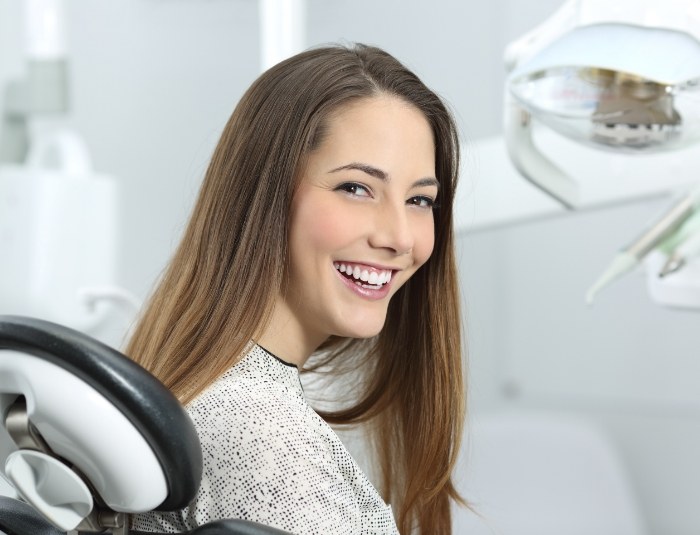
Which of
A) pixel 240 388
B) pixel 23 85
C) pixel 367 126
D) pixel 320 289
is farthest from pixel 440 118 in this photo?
pixel 23 85

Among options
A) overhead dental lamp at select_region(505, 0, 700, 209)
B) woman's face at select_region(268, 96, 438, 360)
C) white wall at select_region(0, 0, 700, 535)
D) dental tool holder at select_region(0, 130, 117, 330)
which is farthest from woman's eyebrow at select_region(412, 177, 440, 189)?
white wall at select_region(0, 0, 700, 535)

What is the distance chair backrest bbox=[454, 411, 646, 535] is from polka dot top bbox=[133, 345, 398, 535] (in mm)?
1753

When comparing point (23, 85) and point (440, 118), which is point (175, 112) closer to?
point (23, 85)

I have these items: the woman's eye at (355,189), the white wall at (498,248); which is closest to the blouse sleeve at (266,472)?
the woman's eye at (355,189)

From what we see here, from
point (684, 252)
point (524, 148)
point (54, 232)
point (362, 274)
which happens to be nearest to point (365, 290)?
point (362, 274)

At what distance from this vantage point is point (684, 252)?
940mm

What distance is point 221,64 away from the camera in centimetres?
220

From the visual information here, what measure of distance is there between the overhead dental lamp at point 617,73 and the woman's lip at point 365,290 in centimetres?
22

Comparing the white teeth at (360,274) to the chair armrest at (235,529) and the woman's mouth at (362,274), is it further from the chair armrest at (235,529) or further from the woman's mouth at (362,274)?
the chair armrest at (235,529)

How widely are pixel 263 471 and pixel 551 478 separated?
1.94m

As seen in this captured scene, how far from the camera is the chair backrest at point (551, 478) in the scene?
2473 millimetres

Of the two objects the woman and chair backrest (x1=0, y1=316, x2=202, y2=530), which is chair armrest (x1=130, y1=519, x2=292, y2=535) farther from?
the woman

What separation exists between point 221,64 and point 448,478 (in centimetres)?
137

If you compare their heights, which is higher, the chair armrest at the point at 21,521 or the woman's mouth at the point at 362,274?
the woman's mouth at the point at 362,274
